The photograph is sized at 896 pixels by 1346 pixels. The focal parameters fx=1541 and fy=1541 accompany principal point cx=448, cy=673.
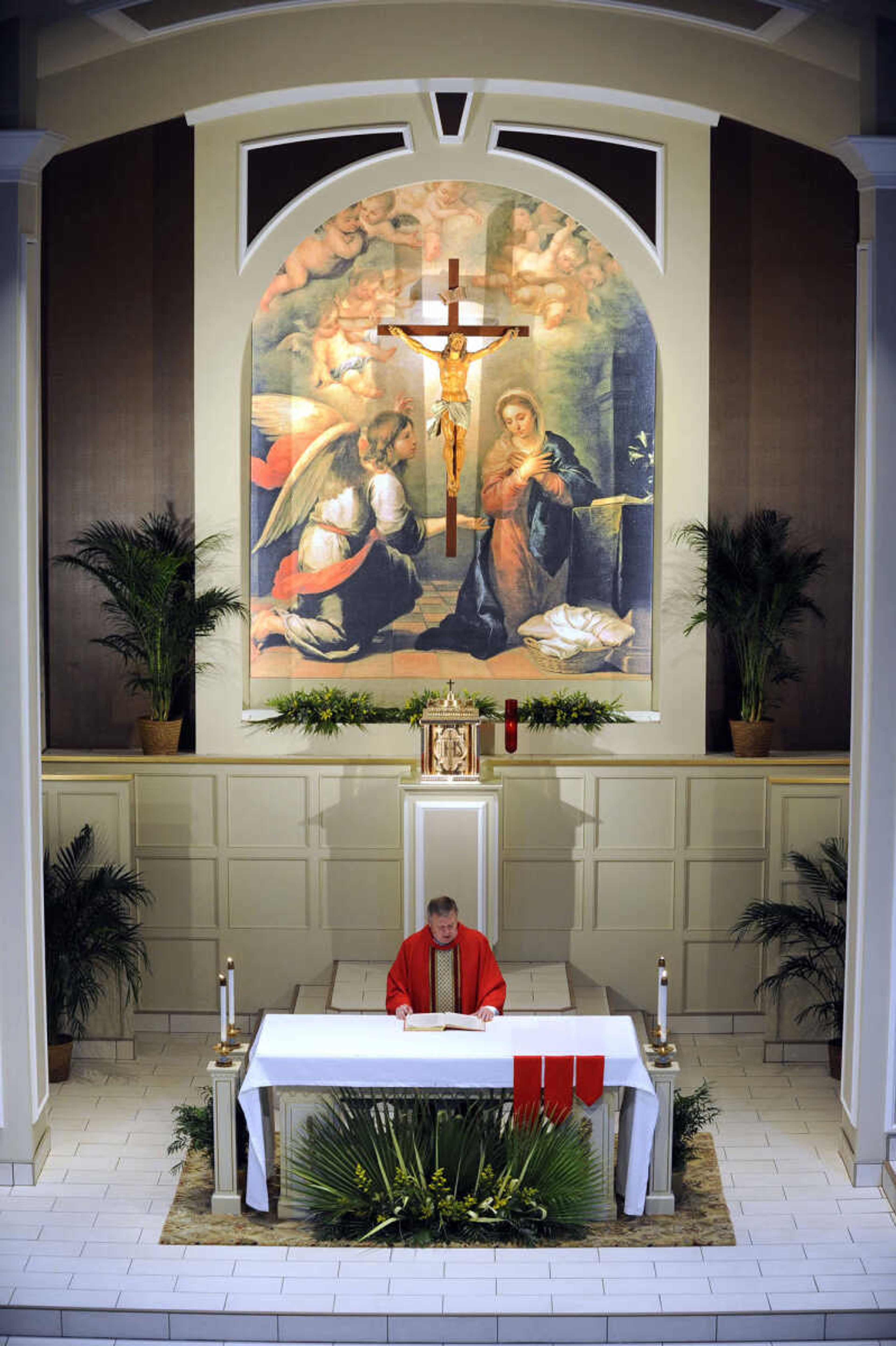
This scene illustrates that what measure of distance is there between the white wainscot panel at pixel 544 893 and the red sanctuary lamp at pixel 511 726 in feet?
2.76

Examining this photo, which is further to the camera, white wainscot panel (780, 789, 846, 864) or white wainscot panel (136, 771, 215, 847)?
white wainscot panel (136, 771, 215, 847)

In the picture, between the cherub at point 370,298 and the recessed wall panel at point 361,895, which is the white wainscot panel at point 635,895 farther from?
the cherub at point 370,298

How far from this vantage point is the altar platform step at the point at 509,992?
9.66m

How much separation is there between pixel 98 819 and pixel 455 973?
9.90ft

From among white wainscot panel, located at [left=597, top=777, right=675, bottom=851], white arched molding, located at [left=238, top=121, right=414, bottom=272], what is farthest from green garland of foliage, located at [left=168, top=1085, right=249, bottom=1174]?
white arched molding, located at [left=238, top=121, right=414, bottom=272]

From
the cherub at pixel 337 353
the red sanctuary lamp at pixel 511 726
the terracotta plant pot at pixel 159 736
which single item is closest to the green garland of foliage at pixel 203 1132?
the terracotta plant pot at pixel 159 736

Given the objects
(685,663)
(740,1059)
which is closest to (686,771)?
(685,663)

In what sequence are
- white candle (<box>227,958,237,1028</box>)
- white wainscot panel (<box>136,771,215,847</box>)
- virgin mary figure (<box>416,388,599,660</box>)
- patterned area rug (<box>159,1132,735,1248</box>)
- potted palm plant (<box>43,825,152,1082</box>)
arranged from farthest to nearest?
virgin mary figure (<box>416,388,599,660</box>), white wainscot panel (<box>136,771,215,847</box>), potted palm plant (<box>43,825,152,1082</box>), white candle (<box>227,958,237,1028</box>), patterned area rug (<box>159,1132,735,1248</box>)

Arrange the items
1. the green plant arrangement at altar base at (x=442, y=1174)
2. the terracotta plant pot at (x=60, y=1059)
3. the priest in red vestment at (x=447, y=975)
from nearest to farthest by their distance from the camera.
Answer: the green plant arrangement at altar base at (x=442, y=1174) → the priest in red vestment at (x=447, y=975) → the terracotta plant pot at (x=60, y=1059)

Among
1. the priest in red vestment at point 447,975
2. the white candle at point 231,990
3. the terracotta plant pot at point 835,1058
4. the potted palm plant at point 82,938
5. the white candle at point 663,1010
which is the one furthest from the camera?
the terracotta plant pot at point 835,1058

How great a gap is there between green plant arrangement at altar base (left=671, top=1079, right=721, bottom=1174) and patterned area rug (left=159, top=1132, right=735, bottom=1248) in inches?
7.3

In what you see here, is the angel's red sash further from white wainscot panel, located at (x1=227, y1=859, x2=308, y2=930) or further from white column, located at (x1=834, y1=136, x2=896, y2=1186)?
white column, located at (x1=834, y1=136, x2=896, y2=1186)

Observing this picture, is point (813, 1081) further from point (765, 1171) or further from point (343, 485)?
point (343, 485)

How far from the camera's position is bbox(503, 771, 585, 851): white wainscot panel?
10398mm
